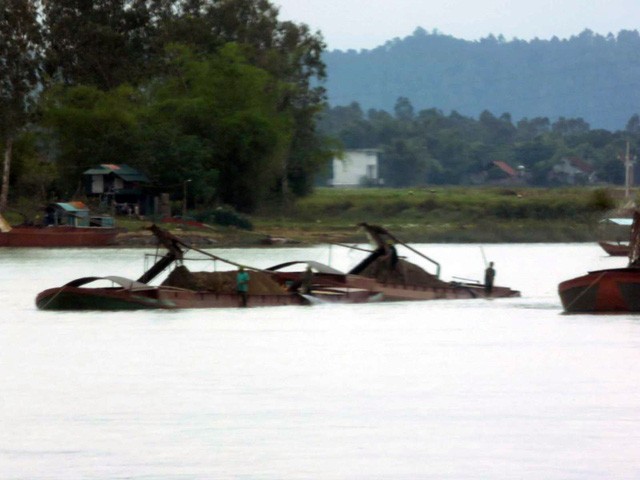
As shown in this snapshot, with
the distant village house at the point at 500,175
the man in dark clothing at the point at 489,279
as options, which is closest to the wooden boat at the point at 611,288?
the man in dark clothing at the point at 489,279

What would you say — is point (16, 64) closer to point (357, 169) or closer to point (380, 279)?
point (380, 279)

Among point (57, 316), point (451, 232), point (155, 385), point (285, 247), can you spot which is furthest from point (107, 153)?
point (155, 385)

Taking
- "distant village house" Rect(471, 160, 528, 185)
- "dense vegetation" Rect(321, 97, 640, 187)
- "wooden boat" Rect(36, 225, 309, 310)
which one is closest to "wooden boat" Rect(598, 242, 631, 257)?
"wooden boat" Rect(36, 225, 309, 310)

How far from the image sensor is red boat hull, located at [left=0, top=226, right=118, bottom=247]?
76.0m

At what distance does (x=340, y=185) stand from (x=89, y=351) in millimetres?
118526

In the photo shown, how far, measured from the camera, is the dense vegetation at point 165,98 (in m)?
83.9

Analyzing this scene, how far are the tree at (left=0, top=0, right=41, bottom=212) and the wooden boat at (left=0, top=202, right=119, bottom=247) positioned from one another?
191 inches

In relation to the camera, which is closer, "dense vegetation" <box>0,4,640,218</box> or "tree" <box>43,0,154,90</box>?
"dense vegetation" <box>0,4,640,218</box>

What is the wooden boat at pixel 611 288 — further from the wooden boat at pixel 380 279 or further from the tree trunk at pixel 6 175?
the tree trunk at pixel 6 175

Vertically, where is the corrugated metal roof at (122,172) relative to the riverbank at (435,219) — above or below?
above

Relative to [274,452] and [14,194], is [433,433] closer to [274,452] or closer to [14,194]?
[274,452]

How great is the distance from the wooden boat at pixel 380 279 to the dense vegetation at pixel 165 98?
39705mm

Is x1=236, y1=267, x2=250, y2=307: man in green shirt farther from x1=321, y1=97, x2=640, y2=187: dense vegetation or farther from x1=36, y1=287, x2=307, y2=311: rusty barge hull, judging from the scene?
x1=321, y1=97, x2=640, y2=187: dense vegetation

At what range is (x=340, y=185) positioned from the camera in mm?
149875
